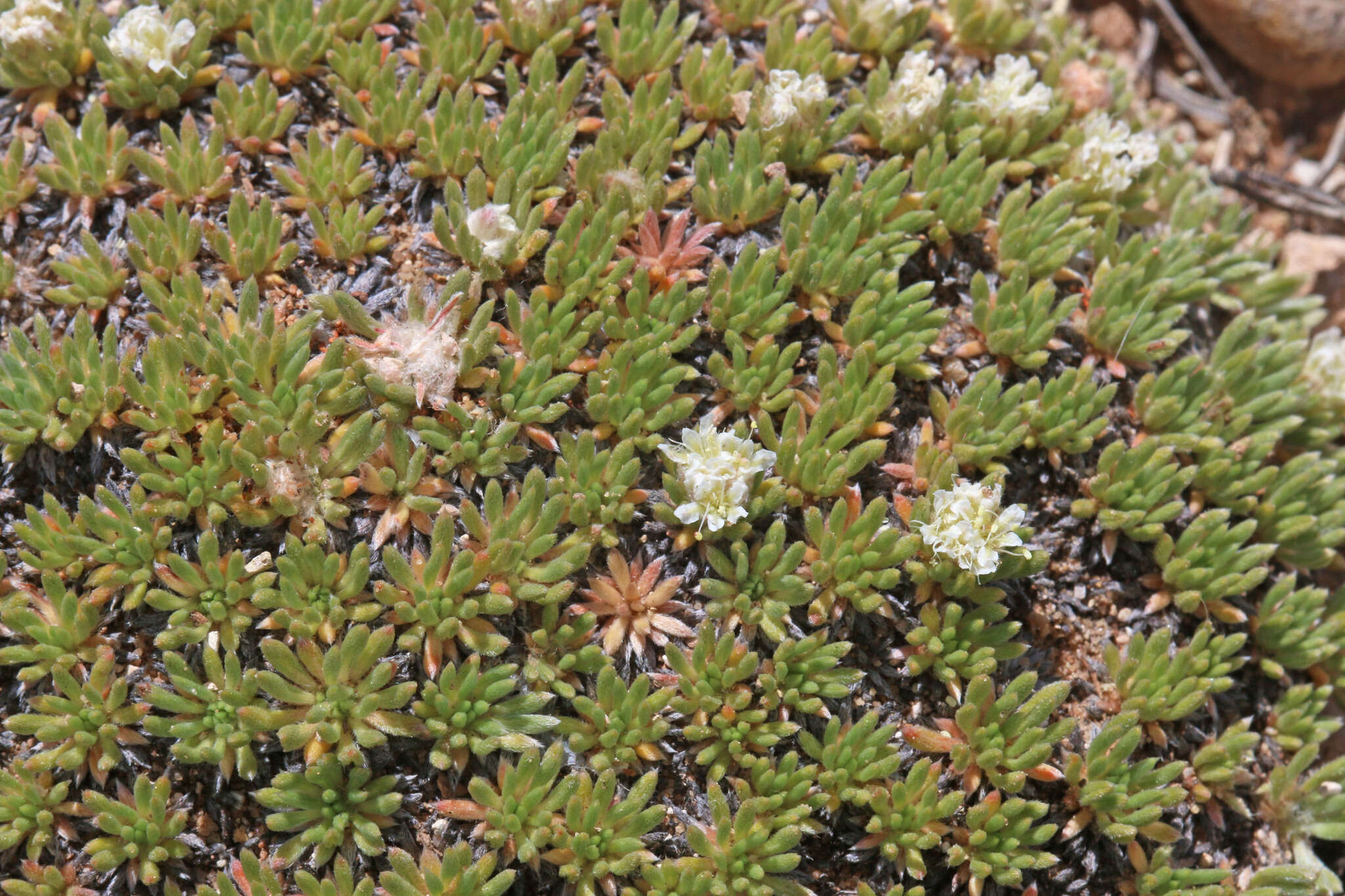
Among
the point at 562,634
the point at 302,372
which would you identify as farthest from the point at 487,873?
the point at 302,372

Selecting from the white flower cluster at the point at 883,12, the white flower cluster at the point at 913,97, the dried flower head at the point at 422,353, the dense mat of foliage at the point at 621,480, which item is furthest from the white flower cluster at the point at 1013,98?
the dried flower head at the point at 422,353

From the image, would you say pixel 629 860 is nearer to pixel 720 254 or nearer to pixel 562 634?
pixel 562 634

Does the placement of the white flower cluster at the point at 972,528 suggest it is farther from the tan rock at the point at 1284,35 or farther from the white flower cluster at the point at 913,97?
the tan rock at the point at 1284,35

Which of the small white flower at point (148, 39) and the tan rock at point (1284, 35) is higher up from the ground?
the tan rock at point (1284, 35)

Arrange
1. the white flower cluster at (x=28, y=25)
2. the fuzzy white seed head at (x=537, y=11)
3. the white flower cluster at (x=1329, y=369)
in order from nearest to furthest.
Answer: the white flower cluster at (x=28, y=25)
the fuzzy white seed head at (x=537, y=11)
the white flower cluster at (x=1329, y=369)

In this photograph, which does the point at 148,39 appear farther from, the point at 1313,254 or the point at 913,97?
the point at 1313,254

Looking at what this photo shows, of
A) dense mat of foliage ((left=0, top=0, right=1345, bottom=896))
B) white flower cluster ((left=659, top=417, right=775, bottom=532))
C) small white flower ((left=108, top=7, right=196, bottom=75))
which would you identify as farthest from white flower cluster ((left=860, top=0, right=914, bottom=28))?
small white flower ((left=108, top=7, right=196, bottom=75))
